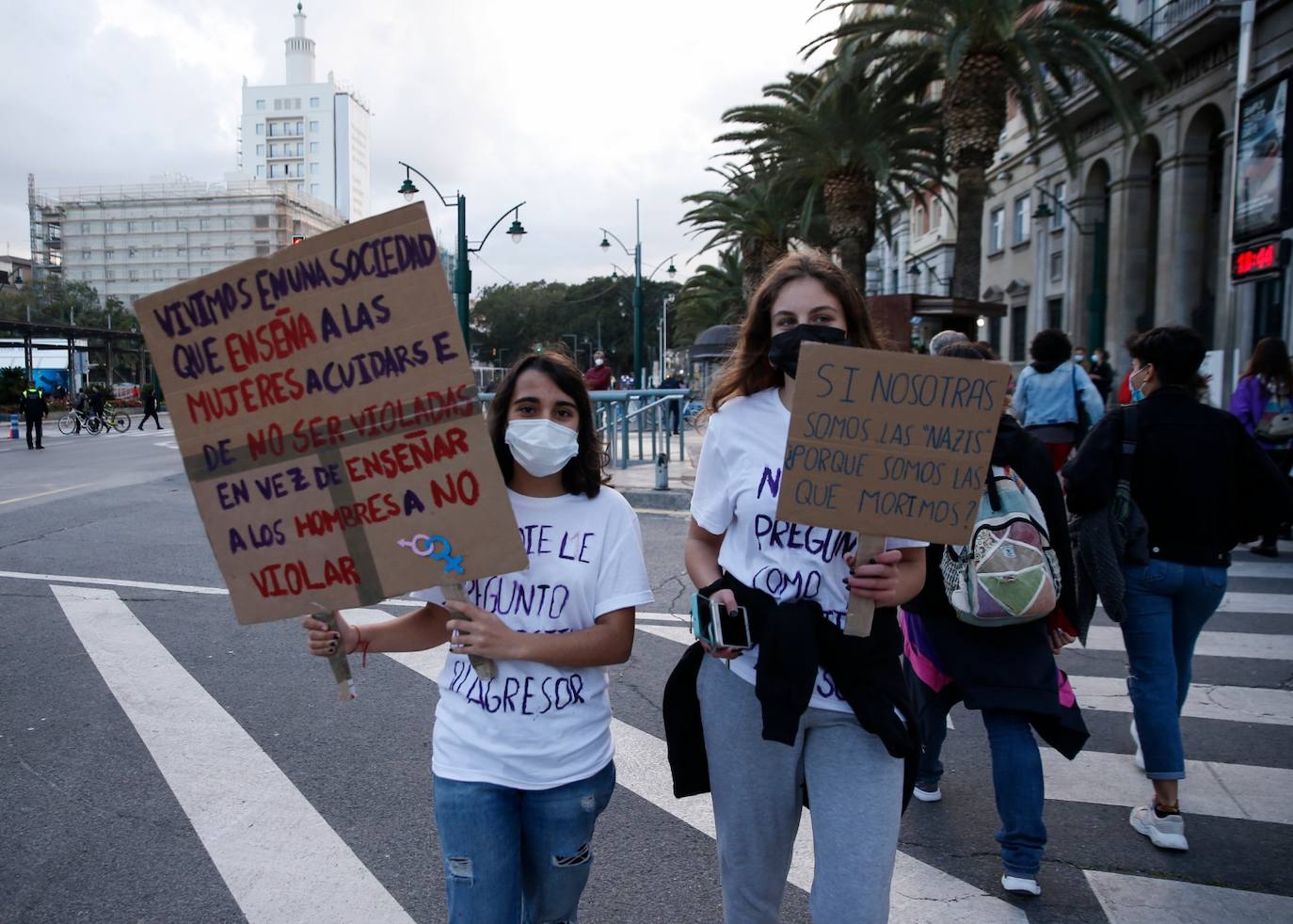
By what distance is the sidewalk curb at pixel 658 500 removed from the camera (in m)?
12.1

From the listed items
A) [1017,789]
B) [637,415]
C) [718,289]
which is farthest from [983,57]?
[718,289]

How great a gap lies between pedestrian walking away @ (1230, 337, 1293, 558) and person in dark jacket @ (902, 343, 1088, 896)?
638 centimetres

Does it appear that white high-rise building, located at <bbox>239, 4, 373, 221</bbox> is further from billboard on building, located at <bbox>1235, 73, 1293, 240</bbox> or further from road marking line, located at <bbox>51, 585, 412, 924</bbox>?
road marking line, located at <bbox>51, 585, 412, 924</bbox>

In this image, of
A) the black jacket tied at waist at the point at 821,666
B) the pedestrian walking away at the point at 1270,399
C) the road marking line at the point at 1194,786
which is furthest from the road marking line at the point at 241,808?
the pedestrian walking away at the point at 1270,399

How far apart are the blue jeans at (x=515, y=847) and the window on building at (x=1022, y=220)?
119 feet

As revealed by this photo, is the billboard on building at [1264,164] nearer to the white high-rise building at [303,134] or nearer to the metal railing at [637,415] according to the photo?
the metal railing at [637,415]

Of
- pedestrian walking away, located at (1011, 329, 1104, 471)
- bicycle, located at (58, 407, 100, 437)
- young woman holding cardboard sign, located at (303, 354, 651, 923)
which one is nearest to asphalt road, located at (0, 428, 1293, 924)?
young woman holding cardboard sign, located at (303, 354, 651, 923)

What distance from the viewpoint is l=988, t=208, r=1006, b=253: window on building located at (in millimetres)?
37719

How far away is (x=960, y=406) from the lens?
2201 millimetres

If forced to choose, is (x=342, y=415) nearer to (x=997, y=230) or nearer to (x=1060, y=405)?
(x=1060, y=405)

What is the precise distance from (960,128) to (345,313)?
1730 centimetres

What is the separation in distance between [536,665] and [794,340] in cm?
93

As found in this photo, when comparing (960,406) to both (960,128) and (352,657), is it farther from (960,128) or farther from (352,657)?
(960,128)

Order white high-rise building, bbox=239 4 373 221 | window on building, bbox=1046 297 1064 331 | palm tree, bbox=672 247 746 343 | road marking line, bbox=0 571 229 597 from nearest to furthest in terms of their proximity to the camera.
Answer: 1. road marking line, bbox=0 571 229 597
2. window on building, bbox=1046 297 1064 331
3. palm tree, bbox=672 247 746 343
4. white high-rise building, bbox=239 4 373 221
